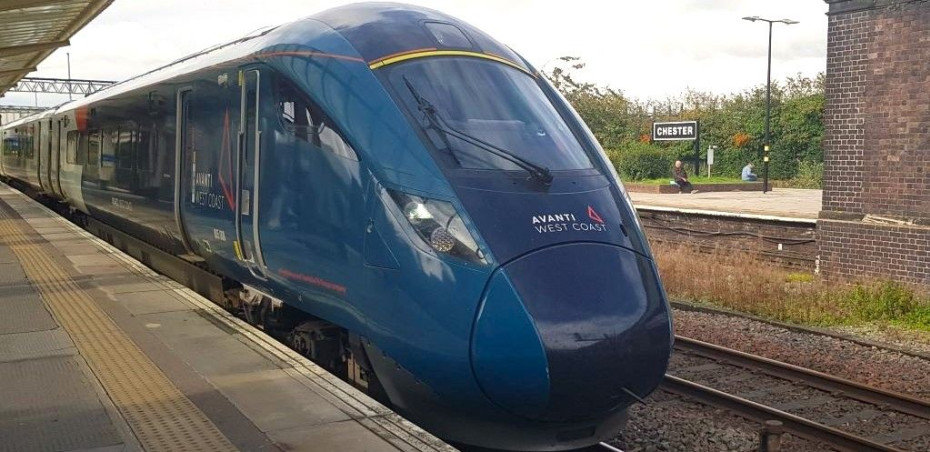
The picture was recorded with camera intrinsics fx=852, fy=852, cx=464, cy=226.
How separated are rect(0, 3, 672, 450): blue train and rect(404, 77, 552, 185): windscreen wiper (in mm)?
11

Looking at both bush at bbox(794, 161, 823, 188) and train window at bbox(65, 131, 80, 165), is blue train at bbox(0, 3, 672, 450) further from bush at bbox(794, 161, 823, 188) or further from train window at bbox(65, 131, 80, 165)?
bush at bbox(794, 161, 823, 188)

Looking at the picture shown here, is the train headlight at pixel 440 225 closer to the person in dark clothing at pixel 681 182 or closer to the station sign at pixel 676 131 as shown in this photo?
the person in dark clothing at pixel 681 182

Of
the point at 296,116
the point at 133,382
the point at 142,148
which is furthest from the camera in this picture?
the point at 142,148

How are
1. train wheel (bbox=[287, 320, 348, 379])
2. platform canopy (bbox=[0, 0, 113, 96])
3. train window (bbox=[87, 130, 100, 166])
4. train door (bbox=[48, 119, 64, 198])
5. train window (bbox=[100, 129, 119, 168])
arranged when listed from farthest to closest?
train door (bbox=[48, 119, 64, 198]), platform canopy (bbox=[0, 0, 113, 96]), train window (bbox=[87, 130, 100, 166]), train window (bbox=[100, 129, 119, 168]), train wheel (bbox=[287, 320, 348, 379])

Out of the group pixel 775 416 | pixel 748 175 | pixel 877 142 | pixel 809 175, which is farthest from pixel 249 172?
pixel 809 175

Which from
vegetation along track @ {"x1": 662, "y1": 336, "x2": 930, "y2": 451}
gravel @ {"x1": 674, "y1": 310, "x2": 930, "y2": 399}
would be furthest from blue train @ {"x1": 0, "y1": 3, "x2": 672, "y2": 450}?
gravel @ {"x1": 674, "y1": 310, "x2": 930, "y2": 399}

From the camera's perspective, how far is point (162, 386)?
5.88 meters

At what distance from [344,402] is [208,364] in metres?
1.51

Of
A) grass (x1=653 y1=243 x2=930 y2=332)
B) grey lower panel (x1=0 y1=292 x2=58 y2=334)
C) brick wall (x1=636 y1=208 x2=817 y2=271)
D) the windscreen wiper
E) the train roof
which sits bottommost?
grass (x1=653 y1=243 x2=930 y2=332)

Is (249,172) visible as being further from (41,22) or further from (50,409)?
(41,22)

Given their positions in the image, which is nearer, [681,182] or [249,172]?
[249,172]

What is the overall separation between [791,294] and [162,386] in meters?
10.0

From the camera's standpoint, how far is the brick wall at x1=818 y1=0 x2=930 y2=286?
12.6 m

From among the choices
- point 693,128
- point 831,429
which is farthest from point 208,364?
point 693,128
